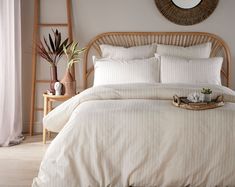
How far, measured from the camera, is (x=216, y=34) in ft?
15.0

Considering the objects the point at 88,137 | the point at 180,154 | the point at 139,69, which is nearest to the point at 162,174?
the point at 180,154

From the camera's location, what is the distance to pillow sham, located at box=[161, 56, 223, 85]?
4082 millimetres

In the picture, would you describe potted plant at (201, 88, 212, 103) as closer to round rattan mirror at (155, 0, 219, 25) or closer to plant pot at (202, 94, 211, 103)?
plant pot at (202, 94, 211, 103)

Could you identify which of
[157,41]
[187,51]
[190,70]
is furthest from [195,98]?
[157,41]

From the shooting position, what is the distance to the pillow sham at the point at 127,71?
407 centimetres

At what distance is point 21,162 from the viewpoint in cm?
364

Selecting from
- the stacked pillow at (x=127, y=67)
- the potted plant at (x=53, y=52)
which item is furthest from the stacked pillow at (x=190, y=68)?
the potted plant at (x=53, y=52)

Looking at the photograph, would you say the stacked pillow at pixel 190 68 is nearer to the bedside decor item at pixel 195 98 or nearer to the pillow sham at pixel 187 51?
the pillow sham at pixel 187 51

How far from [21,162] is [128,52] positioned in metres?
1.67

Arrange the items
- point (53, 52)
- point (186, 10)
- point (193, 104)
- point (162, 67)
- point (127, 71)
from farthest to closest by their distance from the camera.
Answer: point (186, 10)
point (53, 52)
point (162, 67)
point (127, 71)
point (193, 104)

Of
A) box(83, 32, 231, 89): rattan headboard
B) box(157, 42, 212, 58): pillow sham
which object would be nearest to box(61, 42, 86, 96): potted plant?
box(83, 32, 231, 89): rattan headboard

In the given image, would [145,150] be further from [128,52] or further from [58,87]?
[128,52]

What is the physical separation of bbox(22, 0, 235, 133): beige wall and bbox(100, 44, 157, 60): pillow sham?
0.91ft

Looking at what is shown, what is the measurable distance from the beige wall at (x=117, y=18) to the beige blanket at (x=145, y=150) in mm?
2094
